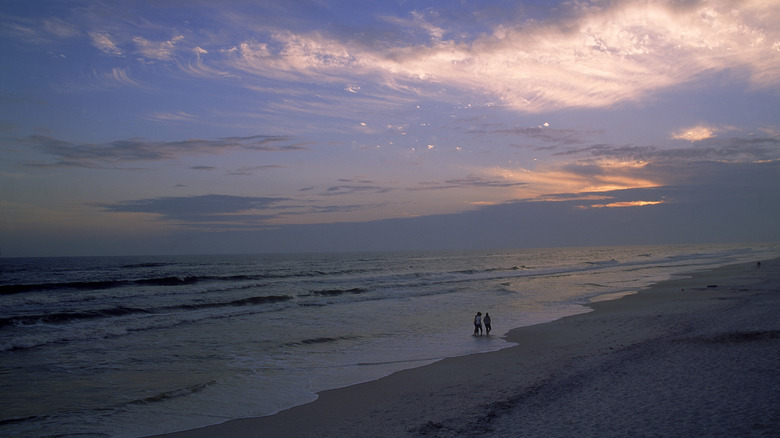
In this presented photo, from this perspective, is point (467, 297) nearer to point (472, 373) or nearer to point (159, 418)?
point (472, 373)

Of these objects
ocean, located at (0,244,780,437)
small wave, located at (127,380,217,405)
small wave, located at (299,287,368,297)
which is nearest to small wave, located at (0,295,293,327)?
ocean, located at (0,244,780,437)

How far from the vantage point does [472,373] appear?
42.6 feet

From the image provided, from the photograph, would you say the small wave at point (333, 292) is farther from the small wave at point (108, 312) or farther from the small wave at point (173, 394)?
the small wave at point (173, 394)

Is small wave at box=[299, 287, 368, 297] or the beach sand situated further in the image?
small wave at box=[299, 287, 368, 297]

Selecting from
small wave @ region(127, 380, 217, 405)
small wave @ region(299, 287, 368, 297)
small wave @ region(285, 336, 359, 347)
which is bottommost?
small wave @ region(299, 287, 368, 297)

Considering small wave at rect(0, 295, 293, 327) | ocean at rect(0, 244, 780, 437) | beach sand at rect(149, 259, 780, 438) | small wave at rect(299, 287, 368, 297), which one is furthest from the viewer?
small wave at rect(299, 287, 368, 297)

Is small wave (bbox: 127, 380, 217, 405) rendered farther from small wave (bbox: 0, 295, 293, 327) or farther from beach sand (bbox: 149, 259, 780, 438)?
small wave (bbox: 0, 295, 293, 327)

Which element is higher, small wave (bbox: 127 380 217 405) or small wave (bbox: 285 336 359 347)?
small wave (bbox: 127 380 217 405)

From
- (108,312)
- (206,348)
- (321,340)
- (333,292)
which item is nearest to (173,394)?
(206,348)

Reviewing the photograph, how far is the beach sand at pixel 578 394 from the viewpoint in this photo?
8062 mm

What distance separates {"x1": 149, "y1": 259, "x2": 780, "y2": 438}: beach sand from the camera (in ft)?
26.5

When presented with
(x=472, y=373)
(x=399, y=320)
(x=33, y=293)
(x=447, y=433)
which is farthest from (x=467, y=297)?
(x=33, y=293)

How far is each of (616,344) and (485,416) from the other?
8700 millimetres

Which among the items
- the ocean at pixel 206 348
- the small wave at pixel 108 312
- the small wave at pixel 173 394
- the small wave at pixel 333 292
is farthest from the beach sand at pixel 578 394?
the small wave at pixel 333 292
